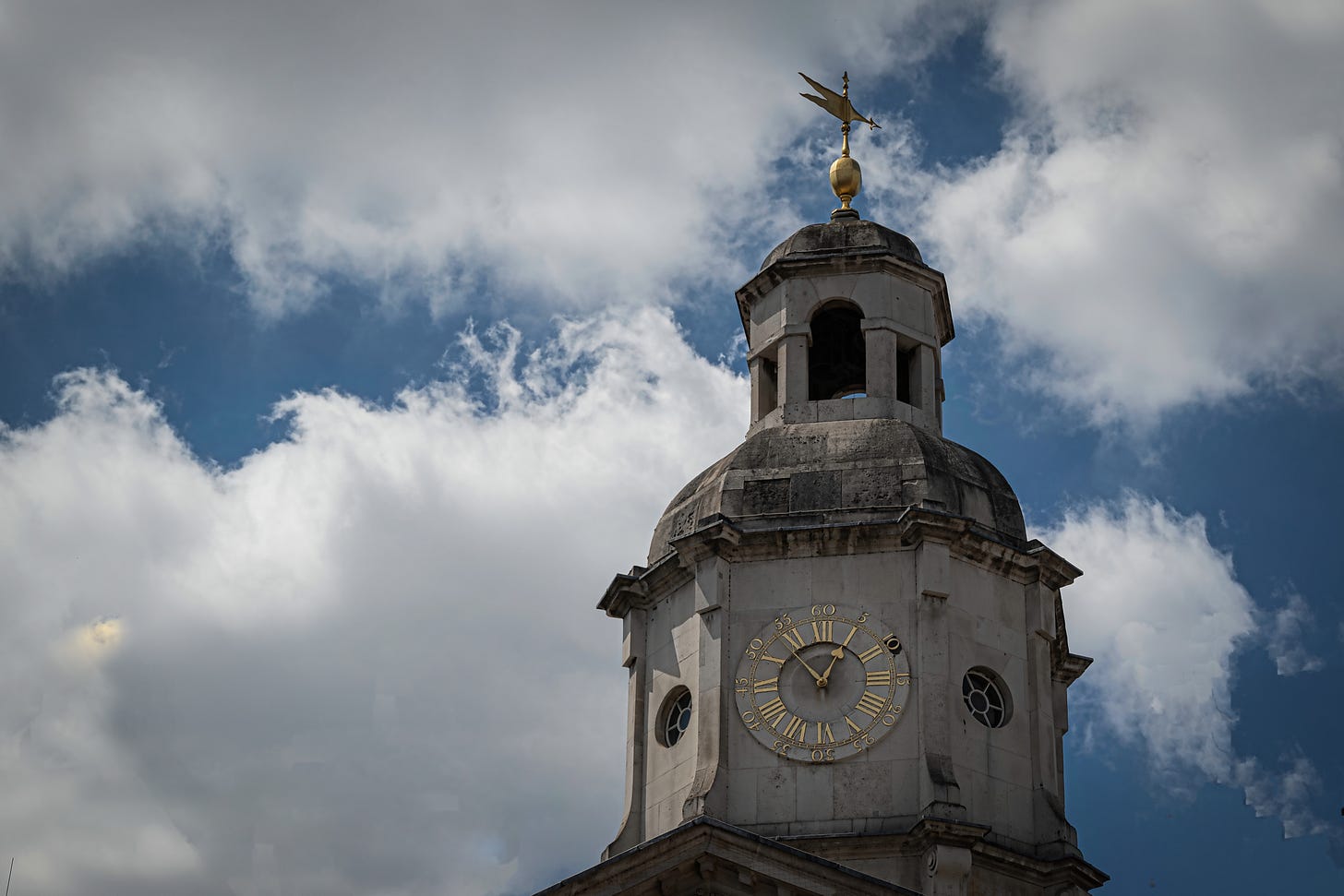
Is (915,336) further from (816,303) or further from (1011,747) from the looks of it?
(1011,747)

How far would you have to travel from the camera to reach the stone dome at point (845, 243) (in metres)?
52.7

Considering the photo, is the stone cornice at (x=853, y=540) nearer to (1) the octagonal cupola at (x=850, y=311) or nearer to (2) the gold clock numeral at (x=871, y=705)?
(2) the gold clock numeral at (x=871, y=705)

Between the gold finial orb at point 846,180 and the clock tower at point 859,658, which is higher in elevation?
the gold finial orb at point 846,180

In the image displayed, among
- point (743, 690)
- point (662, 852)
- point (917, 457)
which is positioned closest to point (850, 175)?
point (917, 457)

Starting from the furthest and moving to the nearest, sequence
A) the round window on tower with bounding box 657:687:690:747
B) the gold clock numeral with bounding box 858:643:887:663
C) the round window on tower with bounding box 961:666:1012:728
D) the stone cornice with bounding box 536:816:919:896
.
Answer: the round window on tower with bounding box 657:687:690:747
the round window on tower with bounding box 961:666:1012:728
the gold clock numeral with bounding box 858:643:887:663
the stone cornice with bounding box 536:816:919:896

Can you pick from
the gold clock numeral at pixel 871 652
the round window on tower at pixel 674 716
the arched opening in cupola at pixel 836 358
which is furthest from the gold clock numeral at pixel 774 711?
the arched opening in cupola at pixel 836 358

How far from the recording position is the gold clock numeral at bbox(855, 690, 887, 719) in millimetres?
45688

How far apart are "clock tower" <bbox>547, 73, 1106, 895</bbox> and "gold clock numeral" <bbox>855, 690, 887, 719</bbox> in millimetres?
71

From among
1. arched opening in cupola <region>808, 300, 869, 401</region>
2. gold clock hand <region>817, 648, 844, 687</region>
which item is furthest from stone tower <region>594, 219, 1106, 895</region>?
arched opening in cupola <region>808, 300, 869, 401</region>

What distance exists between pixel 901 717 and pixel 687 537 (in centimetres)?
533

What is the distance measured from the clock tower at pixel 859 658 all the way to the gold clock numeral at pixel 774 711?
34mm

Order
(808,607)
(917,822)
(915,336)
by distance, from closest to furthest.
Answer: (917,822), (808,607), (915,336)

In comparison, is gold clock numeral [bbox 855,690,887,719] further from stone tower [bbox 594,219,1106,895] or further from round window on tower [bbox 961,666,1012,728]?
round window on tower [bbox 961,666,1012,728]

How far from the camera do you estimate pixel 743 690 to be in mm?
46375
